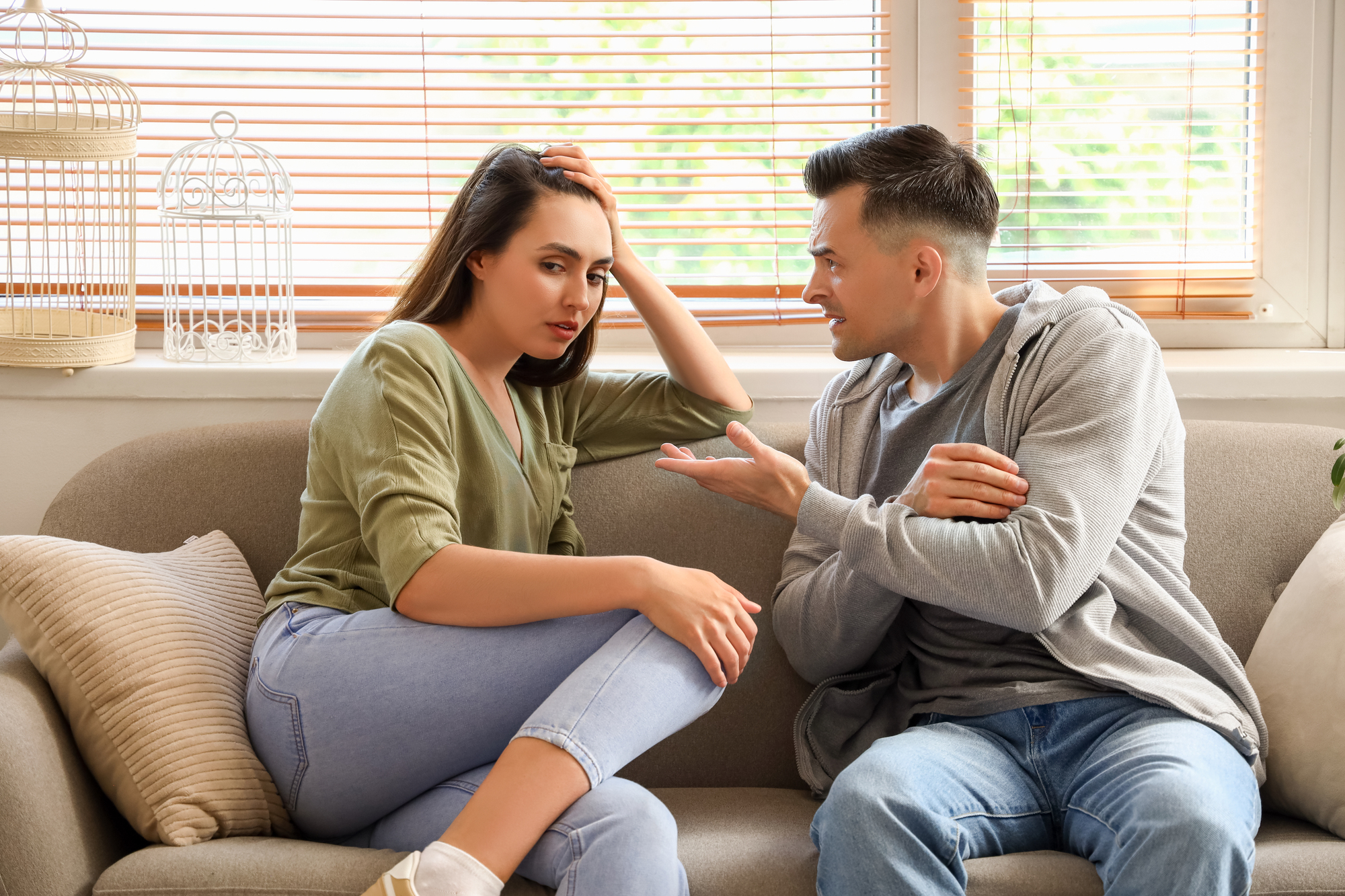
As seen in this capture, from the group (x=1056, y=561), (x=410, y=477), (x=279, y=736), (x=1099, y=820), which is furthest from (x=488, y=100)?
(x=1099, y=820)

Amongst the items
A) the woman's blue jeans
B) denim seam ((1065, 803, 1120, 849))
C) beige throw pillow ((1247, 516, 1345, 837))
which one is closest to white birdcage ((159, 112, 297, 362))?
the woman's blue jeans

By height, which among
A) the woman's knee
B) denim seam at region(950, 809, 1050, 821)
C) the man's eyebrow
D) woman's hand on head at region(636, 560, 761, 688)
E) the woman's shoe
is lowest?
denim seam at region(950, 809, 1050, 821)

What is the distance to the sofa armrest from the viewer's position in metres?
1.21

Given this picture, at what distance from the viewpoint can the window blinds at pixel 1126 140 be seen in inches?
88.9

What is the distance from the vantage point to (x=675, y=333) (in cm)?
177

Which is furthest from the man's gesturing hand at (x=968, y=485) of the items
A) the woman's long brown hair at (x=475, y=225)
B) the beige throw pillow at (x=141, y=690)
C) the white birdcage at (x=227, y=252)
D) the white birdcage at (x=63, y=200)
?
the white birdcage at (x=63, y=200)

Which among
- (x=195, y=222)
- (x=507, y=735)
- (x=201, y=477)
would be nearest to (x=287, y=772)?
(x=507, y=735)

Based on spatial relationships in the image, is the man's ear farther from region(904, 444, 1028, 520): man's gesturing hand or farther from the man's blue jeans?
the man's blue jeans

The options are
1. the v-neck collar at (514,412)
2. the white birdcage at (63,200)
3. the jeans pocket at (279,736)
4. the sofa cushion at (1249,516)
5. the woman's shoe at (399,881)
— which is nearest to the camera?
the woman's shoe at (399,881)

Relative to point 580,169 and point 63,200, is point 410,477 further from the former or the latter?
point 63,200

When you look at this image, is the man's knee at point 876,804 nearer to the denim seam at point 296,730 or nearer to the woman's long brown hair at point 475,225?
the denim seam at point 296,730

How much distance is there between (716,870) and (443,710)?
37 centimetres

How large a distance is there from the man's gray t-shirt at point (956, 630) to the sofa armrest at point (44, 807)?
3.48 feet

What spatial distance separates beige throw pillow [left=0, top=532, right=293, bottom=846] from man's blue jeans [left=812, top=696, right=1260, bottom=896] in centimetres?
73
